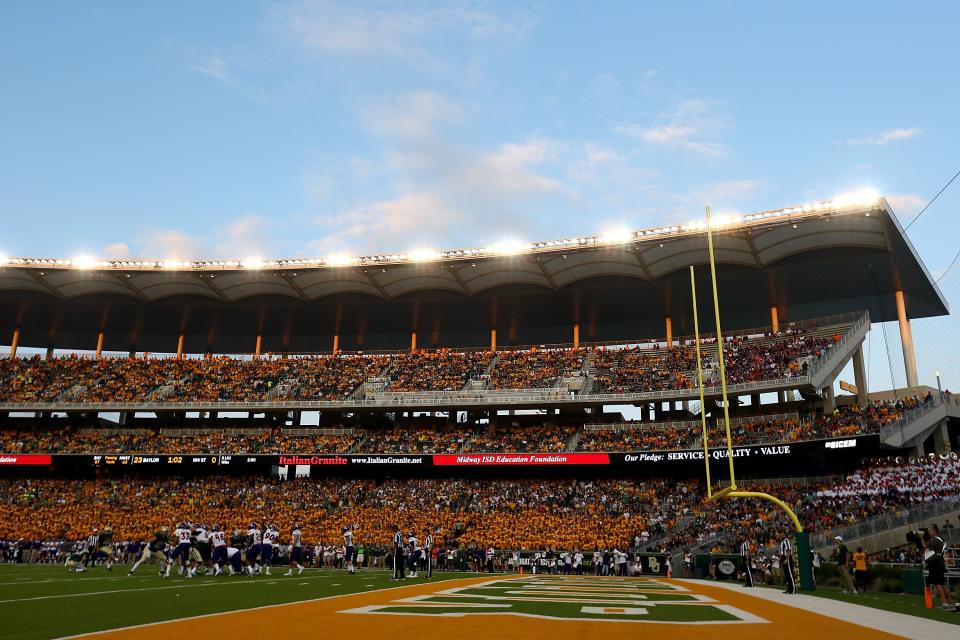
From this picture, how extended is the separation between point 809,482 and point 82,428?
40.5 metres

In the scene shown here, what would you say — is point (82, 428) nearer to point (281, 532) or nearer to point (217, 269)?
point (217, 269)

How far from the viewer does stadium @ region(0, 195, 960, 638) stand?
29.8 meters

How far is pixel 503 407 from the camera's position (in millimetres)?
39938

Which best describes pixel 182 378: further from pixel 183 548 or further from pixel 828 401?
pixel 828 401

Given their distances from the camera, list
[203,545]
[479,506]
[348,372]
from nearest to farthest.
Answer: [203,545]
[479,506]
[348,372]

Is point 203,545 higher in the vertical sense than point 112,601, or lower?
higher

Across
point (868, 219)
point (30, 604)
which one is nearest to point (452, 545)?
point (30, 604)

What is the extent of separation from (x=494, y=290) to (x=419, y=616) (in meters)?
35.8

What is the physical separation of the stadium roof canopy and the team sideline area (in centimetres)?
2701

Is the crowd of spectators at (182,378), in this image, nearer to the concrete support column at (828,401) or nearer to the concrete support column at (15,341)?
the concrete support column at (15,341)

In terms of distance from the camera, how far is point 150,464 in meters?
39.0

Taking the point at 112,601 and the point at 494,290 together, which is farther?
the point at 494,290

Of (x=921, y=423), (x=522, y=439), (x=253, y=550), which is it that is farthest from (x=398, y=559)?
(x=921, y=423)

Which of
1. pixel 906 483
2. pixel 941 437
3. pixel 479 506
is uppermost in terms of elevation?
pixel 941 437
